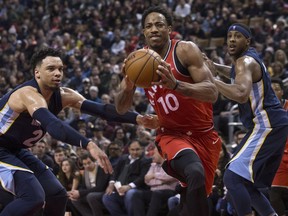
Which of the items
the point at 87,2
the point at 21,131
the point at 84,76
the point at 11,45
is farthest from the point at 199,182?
the point at 87,2

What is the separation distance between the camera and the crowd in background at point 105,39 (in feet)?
41.8

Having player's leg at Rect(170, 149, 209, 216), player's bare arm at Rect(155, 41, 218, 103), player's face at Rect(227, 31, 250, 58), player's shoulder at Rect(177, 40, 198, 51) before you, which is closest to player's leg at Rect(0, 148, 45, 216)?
player's leg at Rect(170, 149, 209, 216)

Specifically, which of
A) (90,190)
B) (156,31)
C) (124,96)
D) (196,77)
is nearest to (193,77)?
(196,77)

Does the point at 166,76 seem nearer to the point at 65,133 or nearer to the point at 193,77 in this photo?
the point at 193,77

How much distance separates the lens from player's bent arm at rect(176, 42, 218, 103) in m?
5.73

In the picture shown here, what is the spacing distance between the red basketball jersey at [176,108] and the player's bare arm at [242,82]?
30 cm

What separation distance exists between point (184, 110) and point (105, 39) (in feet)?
45.3

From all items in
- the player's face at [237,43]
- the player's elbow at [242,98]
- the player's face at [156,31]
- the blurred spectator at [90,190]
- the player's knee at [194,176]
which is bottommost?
the blurred spectator at [90,190]

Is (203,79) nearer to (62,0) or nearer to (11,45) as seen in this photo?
(11,45)

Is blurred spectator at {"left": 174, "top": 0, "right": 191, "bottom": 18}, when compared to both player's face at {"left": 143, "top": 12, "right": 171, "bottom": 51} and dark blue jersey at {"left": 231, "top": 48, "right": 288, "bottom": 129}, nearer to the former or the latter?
dark blue jersey at {"left": 231, "top": 48, "right": 288, "bottom": 129}

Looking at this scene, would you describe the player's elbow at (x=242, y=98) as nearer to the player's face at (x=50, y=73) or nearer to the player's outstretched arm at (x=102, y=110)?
the player's outstretched arm at (x=102, y=110)

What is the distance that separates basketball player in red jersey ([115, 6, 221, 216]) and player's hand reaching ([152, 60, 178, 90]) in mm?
Result: 152

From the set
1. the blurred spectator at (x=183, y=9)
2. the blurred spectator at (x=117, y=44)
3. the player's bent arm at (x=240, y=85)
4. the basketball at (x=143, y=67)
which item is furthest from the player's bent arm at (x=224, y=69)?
the blurred spectator at (x=183, y=9)

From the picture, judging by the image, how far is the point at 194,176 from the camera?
568 centimetres
